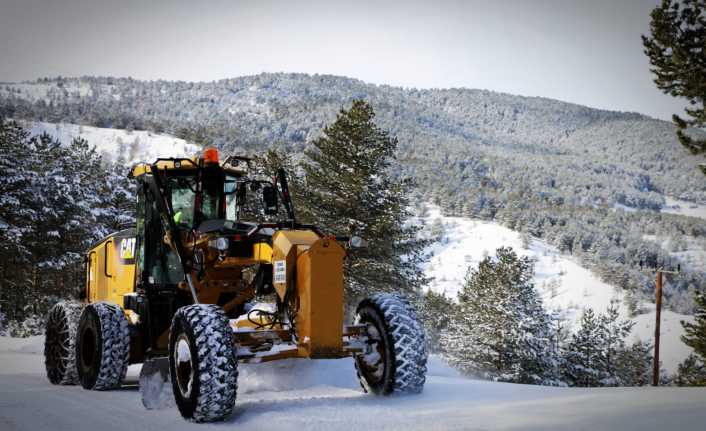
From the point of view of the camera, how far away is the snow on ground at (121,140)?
117 meters

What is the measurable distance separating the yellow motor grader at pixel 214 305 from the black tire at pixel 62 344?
0.8 inches

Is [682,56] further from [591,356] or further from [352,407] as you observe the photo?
[591,356]

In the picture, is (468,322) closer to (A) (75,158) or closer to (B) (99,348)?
(A) (75,158)

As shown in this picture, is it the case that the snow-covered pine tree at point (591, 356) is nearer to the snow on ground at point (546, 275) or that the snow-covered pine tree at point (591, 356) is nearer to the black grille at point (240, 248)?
the black grille at point (240, 248)

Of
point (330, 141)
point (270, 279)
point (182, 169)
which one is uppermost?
point (330, 141)

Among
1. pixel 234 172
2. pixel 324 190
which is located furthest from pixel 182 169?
pixel 324 190

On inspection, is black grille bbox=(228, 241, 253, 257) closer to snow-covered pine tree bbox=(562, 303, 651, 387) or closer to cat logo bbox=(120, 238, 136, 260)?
cat logo bbox=(120, 238, 136, 260)

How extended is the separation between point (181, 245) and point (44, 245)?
3013cm

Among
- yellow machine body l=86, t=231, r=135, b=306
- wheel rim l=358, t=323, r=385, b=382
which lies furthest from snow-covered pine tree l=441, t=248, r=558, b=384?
wheel rim l=358, t=323, r=385, b=382

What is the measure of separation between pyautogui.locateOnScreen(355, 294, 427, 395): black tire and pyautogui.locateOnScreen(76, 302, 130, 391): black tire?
3294 mm

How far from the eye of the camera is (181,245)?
341 inches

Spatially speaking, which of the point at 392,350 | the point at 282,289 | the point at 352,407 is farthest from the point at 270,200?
the point at 352,407

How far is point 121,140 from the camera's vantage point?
128 metres

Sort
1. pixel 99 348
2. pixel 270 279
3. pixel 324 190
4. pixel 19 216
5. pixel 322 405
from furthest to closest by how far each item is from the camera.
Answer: pixel 19 216, pixel 324 190, pixel 99 348, pixel 270 279, pixel 322 405
